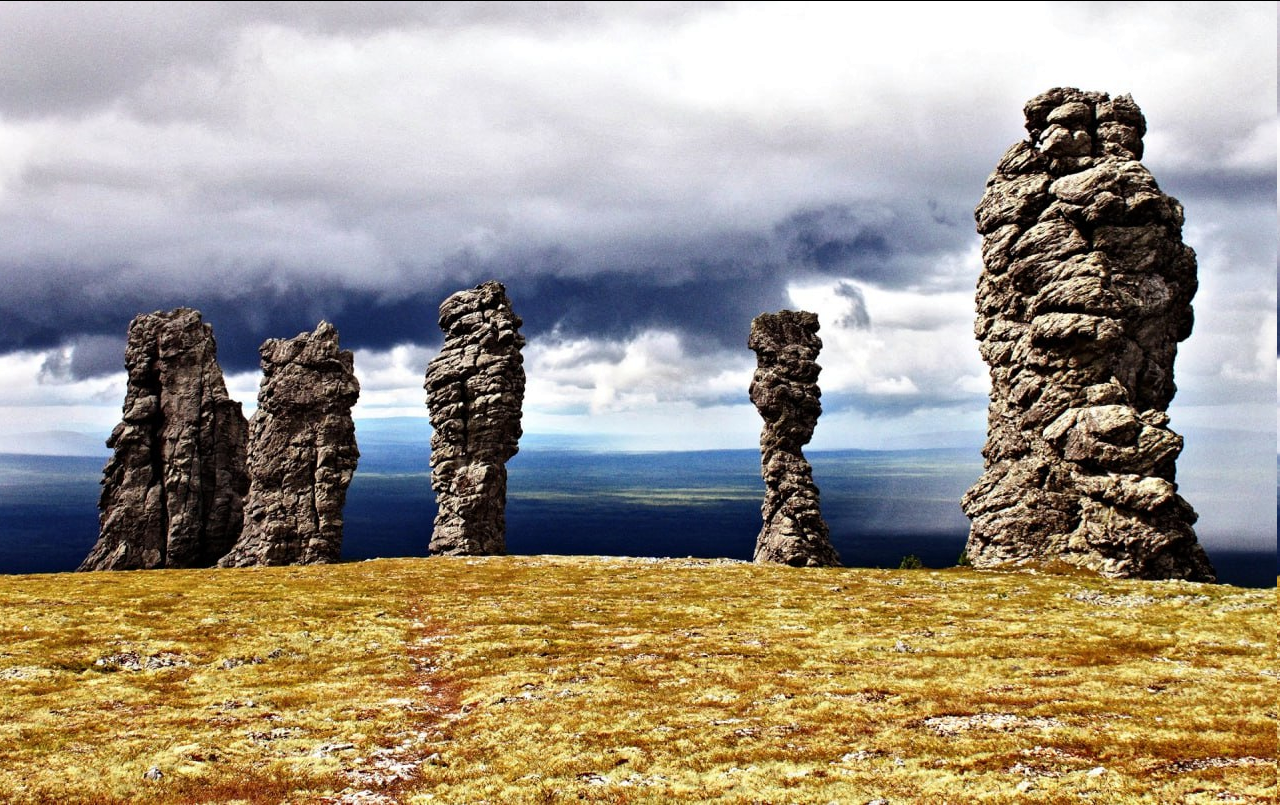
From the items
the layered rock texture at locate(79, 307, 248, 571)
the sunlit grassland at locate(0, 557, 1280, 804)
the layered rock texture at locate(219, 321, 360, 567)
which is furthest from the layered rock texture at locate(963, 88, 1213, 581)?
the layered rock texture at locate(79, 307, 248, 571)

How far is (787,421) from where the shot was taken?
9338 centimetres

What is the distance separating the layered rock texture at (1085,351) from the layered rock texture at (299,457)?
74653 mm

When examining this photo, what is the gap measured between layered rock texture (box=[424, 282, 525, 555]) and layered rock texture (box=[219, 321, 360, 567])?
1134 cm

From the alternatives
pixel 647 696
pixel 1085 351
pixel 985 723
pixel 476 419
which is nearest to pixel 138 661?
pixel 647 696

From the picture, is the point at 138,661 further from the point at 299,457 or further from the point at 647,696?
the point at 299,457

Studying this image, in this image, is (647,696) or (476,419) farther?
(476,419)

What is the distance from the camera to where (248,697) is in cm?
3691

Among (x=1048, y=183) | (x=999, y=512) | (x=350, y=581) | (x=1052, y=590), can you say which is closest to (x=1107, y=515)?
(x=999, y=512)

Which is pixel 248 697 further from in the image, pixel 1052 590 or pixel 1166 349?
pixel 1166 349

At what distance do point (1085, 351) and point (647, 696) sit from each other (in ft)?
220

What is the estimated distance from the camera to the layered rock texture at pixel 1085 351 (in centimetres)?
7744

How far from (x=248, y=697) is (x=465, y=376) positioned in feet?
242

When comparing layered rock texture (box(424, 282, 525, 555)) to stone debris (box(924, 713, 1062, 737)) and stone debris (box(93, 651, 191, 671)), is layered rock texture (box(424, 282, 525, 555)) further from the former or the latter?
stone debris (box(924, 713, 1062, 737))

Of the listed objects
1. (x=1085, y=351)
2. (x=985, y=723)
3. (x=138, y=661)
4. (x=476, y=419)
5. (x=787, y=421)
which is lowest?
(x=138, y=661)
